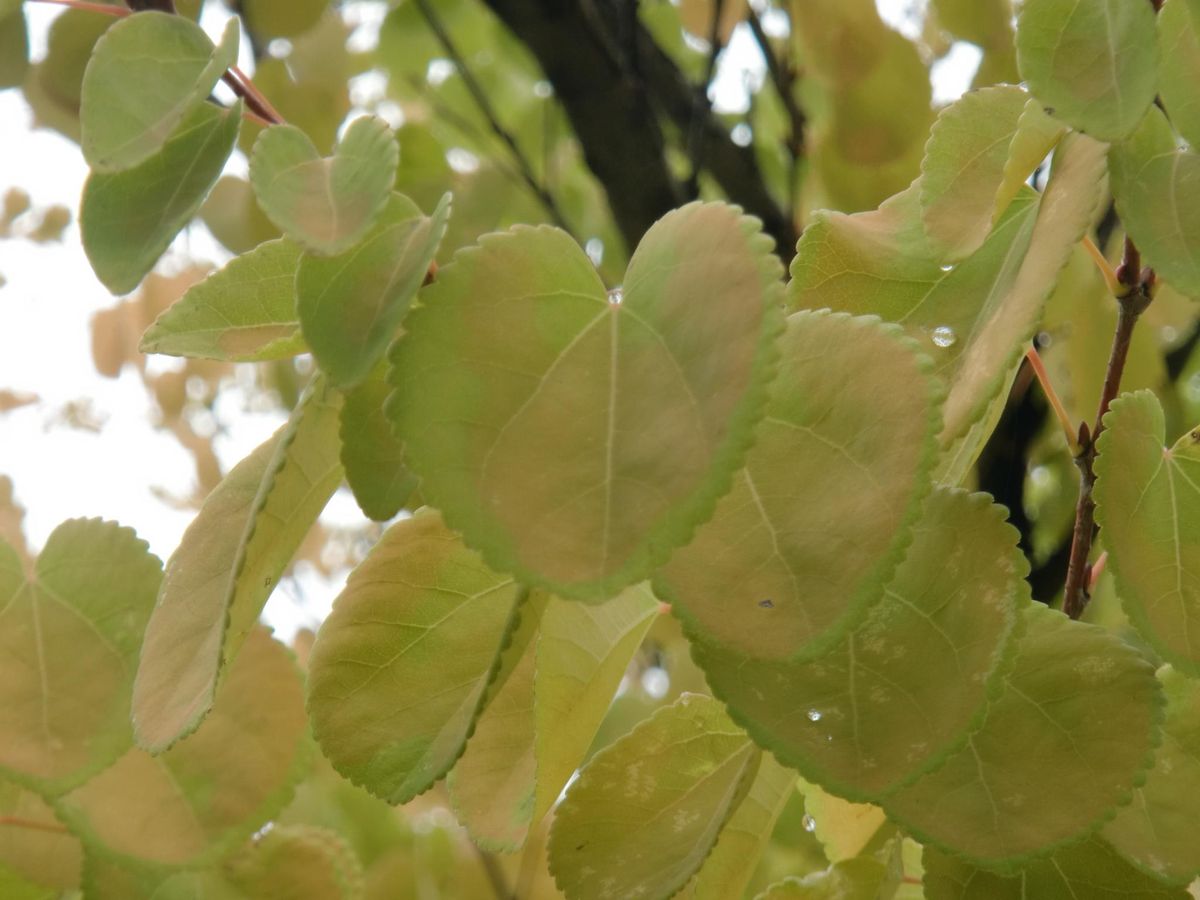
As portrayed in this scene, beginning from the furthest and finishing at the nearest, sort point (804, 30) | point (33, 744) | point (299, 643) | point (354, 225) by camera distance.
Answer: point (299, 643), point (804, 30), point (33, 744), point (354, 225)

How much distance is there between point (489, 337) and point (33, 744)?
0.30 meters

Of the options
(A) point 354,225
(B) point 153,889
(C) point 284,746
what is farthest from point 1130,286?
(B) point 153,889

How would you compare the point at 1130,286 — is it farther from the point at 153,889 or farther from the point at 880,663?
the point at 153,889

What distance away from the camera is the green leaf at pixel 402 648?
0.42 meters

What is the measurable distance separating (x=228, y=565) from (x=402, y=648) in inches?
2.8

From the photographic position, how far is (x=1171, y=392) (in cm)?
102

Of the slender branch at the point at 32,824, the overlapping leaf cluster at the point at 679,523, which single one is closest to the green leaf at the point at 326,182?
the overlapping leaf cluster at the point at 679,523

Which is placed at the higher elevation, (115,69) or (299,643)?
(115,69)

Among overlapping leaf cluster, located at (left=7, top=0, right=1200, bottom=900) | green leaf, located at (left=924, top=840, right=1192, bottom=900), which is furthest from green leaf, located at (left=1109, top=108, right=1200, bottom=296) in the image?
green leaf, located at (left=924, top=840, right=1192, bottom=900)

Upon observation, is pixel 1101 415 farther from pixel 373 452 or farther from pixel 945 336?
pixel 373 452

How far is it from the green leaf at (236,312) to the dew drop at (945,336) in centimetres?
24

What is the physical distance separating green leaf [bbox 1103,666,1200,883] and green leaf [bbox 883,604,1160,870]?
0.09ft

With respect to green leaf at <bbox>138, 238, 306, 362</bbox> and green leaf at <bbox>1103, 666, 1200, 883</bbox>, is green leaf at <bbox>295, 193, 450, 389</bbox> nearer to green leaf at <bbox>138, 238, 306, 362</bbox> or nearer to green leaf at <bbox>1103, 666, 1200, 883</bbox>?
green leaf at <bbox>138, 238, 306, 362</bbox>

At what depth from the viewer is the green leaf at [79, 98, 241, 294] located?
44 centimetres
